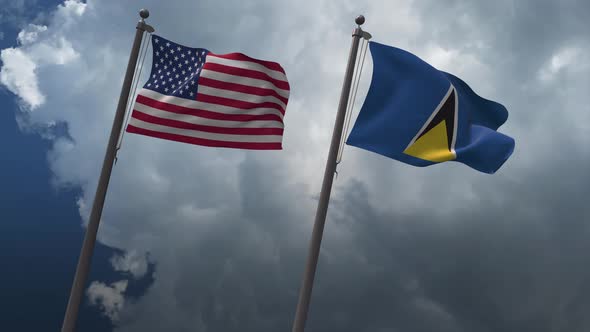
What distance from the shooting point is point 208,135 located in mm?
22031

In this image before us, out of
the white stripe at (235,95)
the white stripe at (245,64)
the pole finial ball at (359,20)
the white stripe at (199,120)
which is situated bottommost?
the white stripe at (199,120)

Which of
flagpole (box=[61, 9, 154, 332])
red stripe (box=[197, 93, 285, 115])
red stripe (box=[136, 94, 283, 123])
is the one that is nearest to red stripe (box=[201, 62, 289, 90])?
red stripe (box=[197, 93, 285, 115])

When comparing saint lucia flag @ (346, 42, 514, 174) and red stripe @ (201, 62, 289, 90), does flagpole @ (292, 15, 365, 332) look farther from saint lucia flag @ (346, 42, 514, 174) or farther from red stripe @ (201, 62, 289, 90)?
red stripe @ (201, 62, 289, 90)

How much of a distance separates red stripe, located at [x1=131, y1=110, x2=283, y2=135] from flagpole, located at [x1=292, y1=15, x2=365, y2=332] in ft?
8.56

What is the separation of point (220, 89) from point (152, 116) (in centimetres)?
237

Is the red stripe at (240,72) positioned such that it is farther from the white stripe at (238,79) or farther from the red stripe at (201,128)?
the red stripe at (201,128)

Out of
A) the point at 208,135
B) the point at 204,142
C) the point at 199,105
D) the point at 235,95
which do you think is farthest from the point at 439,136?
the point at 199,105

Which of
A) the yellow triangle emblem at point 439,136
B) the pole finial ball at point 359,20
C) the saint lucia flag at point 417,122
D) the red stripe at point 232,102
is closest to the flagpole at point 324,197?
the pole finial ball at point 359,20

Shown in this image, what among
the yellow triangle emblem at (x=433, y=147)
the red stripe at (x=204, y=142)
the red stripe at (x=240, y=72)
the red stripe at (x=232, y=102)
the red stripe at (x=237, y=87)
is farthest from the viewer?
the red stripe at (x=240, y=72)

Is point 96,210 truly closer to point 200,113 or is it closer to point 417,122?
point 200,113

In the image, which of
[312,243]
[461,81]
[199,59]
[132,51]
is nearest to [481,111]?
[461,81]

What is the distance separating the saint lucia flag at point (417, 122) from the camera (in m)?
21.3

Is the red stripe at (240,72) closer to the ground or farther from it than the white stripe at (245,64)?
closer to the ground

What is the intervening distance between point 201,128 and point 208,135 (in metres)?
0.32
